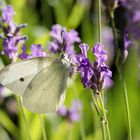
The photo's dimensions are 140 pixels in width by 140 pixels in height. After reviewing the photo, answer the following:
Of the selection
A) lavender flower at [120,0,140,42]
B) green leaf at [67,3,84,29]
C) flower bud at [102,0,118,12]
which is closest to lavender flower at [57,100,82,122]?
lavender flower at [120,0,140,42]

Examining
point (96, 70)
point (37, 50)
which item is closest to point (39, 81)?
point (37, 50)

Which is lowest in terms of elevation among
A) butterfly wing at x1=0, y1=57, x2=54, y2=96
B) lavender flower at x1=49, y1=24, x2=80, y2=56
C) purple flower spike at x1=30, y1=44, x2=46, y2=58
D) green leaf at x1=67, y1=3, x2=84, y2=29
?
butterfly wing at x1=0, y1=57, x2=54, y2=96

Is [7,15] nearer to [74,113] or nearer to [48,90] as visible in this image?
[48,90]

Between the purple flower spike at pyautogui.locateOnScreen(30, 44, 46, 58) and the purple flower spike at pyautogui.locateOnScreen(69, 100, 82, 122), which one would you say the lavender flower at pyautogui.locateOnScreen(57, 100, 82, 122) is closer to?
the purple flower spike at pyautogui.locateOnScreen(69, 100, 82, 122)

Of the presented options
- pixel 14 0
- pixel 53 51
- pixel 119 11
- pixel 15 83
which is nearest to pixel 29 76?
pixel 15 83

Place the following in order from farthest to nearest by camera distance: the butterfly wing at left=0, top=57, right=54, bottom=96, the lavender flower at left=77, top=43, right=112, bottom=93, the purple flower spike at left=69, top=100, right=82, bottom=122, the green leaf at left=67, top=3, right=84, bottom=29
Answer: the green leaf at left=67, top=3, right=84, bottom=29, the purple flower spike at left=69, top=100, right=82, bottom=122, the butterfly wing at left=0, top=57, right=54, bottom=96, the lavender flower at left=77, top=43, right=112, bottom=93

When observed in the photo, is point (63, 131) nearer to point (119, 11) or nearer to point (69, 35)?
point (69, 35)
